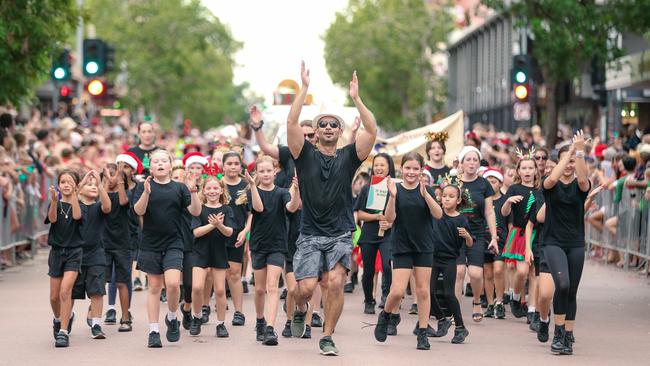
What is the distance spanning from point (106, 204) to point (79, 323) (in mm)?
1933

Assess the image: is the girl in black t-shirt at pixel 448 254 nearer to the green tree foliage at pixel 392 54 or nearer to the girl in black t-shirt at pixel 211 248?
the girl in black t-shirt at pixel 211 248

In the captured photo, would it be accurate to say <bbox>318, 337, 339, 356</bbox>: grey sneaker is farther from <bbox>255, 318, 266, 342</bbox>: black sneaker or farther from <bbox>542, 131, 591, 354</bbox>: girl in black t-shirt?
<bbox>542, 131, 591, 354</bbox>: girl in black t-shirt

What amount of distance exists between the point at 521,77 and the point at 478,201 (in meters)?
11.5

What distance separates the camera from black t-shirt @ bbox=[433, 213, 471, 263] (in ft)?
43.6

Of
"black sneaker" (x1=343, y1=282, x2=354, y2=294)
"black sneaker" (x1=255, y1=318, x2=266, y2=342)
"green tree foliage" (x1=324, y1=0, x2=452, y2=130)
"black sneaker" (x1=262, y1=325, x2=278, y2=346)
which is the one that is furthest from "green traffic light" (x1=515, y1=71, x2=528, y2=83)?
"green tree foliage" (x1=324, y1=0, x2=452, y2=130)

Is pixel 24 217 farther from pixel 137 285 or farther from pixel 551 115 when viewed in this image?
pixel 551 115

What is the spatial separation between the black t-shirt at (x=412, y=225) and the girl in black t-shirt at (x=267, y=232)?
963mm

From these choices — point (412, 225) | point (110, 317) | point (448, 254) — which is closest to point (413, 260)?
point (412, 225)

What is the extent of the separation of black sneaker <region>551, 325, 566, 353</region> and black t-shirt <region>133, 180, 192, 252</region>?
3378 mm

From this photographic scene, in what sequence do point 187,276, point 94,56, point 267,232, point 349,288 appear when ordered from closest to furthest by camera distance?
point 267,232, point 187,276, point 349,288, point 94,56

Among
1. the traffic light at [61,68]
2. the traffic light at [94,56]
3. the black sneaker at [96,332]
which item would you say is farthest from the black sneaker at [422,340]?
the traffic light at [61,68]

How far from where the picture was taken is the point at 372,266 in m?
15.6

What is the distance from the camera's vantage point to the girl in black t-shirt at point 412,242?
1244 cm

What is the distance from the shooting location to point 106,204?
12.8 m
